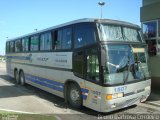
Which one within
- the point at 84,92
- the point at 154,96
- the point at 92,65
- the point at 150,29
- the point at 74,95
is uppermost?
the point at 150,29

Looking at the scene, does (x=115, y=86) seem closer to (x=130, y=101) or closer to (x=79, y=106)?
(x=130, y=101)

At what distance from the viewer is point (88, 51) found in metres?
8.52

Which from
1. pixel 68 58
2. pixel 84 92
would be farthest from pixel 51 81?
pixel 84 92

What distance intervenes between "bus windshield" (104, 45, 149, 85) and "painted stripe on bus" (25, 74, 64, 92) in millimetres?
3094

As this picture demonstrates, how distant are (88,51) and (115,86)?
1.55 metres

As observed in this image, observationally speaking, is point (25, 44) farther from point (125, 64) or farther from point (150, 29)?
point (125, 64)

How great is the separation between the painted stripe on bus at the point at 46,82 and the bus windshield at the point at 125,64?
309 centimetres

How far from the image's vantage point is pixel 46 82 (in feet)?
39.5

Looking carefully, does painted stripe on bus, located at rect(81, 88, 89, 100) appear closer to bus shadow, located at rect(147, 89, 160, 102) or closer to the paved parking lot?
the paved parking lot

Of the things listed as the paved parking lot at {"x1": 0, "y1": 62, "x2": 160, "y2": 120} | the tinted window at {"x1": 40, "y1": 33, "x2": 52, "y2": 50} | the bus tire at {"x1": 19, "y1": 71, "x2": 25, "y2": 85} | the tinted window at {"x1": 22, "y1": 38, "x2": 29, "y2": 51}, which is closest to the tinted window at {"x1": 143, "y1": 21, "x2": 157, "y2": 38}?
the paved parking lot at {"x1": 0, "y1": 62, "x2": 160, "y2": 120}

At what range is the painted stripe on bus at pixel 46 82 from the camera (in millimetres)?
10677

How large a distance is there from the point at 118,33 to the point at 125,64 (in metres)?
1.17

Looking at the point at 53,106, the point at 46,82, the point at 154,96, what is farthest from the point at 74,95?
the point at 154,96

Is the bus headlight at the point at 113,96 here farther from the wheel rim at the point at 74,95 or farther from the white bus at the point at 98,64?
the wheel rim at the point at 74,95
